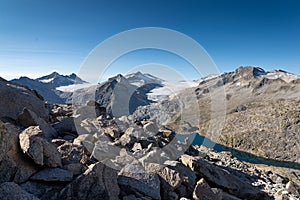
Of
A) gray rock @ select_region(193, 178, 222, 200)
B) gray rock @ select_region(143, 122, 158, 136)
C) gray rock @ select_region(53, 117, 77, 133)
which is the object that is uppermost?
gray rock @ select_region(143, 122, 158, 136)

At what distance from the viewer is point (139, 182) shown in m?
8.09

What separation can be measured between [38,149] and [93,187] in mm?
1848

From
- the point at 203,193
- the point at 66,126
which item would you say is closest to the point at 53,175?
the point at 203,193

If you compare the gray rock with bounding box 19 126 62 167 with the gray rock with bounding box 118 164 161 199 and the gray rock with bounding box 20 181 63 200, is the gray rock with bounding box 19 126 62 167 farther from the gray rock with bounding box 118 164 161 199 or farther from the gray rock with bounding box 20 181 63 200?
the gray rock with bounding box 118 164 161 199

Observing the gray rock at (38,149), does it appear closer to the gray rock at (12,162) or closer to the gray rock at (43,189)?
the gray rock at (12,162)

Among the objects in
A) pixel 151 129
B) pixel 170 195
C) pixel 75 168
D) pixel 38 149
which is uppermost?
pixel 151 129

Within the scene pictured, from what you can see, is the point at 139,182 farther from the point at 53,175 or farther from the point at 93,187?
the point at 53,175

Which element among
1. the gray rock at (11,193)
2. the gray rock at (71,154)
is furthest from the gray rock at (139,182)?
the gray rock at (11,193)

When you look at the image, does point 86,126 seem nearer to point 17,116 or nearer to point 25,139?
point 17,116

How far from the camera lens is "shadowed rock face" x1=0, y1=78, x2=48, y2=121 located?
1242cm

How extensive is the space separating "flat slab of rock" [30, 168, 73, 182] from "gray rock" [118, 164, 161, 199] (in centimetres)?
160

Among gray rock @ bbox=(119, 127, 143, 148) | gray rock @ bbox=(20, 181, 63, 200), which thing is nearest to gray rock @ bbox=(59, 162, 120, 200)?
gray rock @ bbox=(20, 181, 63, 200)

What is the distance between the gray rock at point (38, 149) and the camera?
7.04m

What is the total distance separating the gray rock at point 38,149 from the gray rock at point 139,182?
1.97 metres
